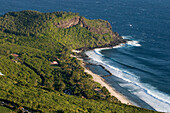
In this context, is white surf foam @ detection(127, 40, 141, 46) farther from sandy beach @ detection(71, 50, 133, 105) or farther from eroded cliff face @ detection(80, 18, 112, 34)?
sandy beach @ detection(71, 50, 133, 105)

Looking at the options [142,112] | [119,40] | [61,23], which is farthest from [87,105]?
[119,40]

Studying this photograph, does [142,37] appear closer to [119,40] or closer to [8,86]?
[119,40]

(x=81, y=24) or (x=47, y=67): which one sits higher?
(x=81, y=24)

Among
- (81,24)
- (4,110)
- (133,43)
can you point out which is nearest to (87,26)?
(81,24)

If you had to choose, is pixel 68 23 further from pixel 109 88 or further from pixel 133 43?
pixel 109 88

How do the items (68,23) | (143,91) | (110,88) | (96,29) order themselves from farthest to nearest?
(96,29) < (68,23) < (110,88) < (143,91)

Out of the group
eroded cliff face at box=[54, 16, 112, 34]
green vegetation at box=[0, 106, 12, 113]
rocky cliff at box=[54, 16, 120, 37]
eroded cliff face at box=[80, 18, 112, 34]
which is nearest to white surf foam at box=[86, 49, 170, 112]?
green vegetation at box=[0, 106, 12, 113]
